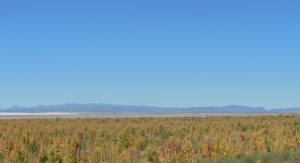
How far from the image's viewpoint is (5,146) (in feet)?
53.8

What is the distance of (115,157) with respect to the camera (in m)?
16.0

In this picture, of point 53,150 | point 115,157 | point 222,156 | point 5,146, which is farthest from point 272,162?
point 5,146

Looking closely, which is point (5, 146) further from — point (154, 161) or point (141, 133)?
point (141, 133)

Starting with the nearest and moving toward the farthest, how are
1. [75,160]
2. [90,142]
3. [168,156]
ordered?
[75,160], [168,156], [90,142]

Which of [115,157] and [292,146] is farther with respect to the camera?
[292,146]

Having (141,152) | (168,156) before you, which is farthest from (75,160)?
(141,152)

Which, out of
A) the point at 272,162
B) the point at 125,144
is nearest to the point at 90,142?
the point at 125,144

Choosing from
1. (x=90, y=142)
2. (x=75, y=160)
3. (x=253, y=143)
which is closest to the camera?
(x=75, y=160)

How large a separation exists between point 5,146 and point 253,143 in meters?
9.07

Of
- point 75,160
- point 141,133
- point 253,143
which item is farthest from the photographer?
point 141,133

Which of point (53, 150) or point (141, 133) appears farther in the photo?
point (141, 133)

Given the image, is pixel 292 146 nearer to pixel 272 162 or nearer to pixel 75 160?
pixel 272 162

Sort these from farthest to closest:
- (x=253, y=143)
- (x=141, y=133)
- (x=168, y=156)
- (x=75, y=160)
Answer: (x=141, y=133), (x=253, y=143), (x=168, y=156), (x=75, y=160)

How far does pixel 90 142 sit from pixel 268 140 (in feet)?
24.0
